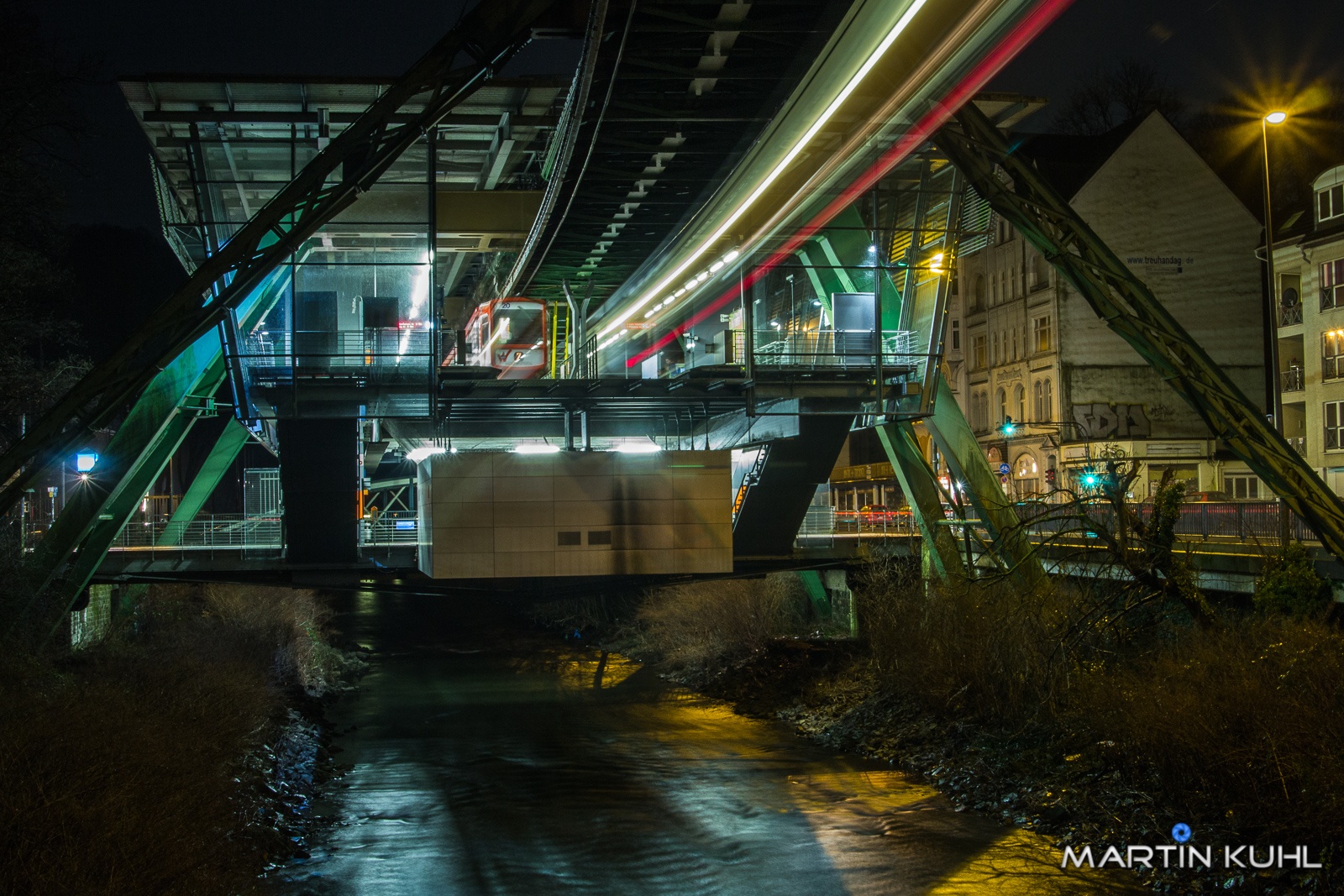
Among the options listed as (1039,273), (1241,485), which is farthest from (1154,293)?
(1241,485)

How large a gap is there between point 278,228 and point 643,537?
30.4 ft

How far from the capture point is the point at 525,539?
2456 cm

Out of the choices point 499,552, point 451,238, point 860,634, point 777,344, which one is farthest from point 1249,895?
point 451,238

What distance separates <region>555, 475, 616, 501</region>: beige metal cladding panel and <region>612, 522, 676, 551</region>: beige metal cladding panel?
76 centimetres

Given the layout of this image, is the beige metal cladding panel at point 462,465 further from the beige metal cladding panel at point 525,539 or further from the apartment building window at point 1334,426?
the apartment building window at point 1334,426

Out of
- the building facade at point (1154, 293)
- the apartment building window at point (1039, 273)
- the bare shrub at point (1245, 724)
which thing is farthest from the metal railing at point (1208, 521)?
the apartment building window at point (1039, 273)

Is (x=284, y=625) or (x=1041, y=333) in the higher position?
(x=1041, y=333)

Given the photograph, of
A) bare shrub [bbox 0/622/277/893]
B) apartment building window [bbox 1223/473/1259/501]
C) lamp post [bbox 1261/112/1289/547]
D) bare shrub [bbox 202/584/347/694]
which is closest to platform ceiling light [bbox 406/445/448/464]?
bare shrub [bbox 202/584/347/694]

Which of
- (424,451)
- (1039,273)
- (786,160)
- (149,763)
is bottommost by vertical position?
(149,763)

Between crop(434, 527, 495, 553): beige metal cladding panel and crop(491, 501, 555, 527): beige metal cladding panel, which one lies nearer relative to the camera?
crop(434, 527, 495, 553): beige metal cladding panel

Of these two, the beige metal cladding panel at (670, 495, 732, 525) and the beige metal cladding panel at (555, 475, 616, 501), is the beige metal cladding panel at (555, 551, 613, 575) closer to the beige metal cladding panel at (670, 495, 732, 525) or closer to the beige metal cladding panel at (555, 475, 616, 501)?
the beige metal cladding panel at (555, 475, 616, 501)

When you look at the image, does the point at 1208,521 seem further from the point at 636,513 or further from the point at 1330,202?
the point at 1330,202

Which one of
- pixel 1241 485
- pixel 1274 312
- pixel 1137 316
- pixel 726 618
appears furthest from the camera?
pixel 1241 485

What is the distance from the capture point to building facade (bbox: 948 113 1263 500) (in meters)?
52.3
